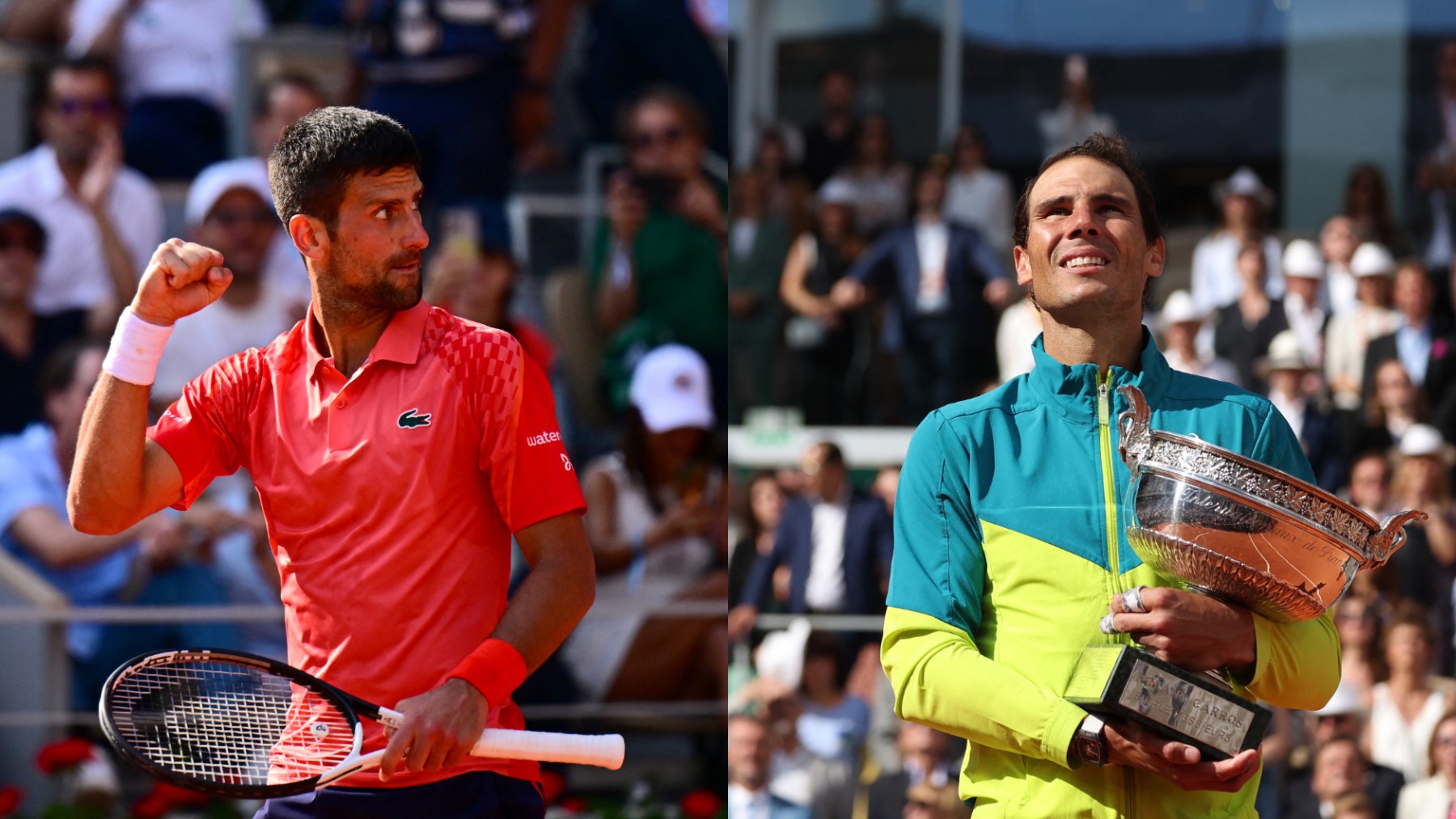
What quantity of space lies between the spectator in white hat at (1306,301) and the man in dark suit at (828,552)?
266cm

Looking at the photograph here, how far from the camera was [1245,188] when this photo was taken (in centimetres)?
1027

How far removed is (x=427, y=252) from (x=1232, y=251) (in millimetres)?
4733

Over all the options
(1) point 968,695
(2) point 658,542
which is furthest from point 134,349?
(2) point 658,542

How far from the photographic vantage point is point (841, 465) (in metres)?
8.49

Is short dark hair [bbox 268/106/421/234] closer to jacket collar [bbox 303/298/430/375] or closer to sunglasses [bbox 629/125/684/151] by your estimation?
jacket collar [bbox 303/298/430/375]

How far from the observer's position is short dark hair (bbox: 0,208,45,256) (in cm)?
795

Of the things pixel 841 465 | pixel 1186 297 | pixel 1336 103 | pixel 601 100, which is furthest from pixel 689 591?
pixel 1336 103

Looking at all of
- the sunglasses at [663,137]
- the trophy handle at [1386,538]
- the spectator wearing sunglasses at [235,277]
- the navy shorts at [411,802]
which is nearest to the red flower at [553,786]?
the spectator wearing sunglasses at [235,277]

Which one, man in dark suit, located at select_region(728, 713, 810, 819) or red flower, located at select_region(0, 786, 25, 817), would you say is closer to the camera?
red flower, located at select_region(0, 786, 25, 817)

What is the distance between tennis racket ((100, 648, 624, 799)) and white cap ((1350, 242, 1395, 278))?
24.8ft

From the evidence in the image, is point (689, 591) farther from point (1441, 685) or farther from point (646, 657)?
point (1441, 685)

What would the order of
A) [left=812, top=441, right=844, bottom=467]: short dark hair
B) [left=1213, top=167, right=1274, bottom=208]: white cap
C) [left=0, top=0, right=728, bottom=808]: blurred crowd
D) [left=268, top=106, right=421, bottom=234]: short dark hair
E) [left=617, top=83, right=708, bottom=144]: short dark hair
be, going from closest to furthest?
[left=268, top=106, right=421, bottom=234]: short dark hair → [left=0, top=0, right=728, bottom=808]: blurred crowd → [left=812, top=441, right=844, bottom=467]: short dark hair → [left=617, top=83, right=708, bottom=144]: short dark hair → [left=1213, top=167, right=1274, bottom=208]: white cap

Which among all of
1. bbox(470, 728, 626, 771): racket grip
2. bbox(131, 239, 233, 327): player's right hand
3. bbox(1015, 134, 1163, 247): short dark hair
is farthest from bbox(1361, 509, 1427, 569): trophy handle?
bbox(131, 239, 233, 327): player's right hand

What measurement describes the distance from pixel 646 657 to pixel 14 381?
310cm
